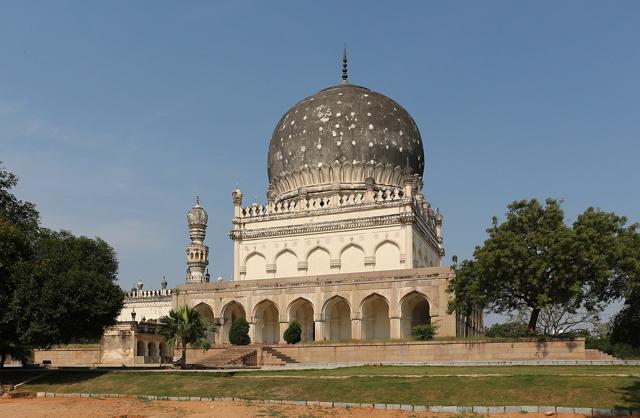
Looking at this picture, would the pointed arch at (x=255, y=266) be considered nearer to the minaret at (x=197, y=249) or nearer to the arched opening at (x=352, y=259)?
the arched opening at (x=352, y=259)


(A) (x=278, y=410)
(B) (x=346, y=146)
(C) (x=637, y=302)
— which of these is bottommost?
(A) (x=278, y=410)

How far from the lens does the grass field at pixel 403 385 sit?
59.8 feet

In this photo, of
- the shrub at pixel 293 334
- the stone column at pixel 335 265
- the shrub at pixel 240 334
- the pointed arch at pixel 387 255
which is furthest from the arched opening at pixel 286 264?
the shrub at pixel 293 334

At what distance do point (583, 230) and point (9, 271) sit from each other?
21.4 meters

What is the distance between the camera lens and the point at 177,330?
2953cm

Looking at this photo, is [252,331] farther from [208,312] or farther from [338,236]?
[338,236]

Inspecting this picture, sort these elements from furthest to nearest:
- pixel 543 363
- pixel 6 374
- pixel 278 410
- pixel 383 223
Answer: pixel 383 223
pixel 6 374
pixel 543 363
pixel 278 410

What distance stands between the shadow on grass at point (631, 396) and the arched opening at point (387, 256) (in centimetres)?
2249

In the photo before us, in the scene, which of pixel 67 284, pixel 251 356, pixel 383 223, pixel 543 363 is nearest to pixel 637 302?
pixel 543 363

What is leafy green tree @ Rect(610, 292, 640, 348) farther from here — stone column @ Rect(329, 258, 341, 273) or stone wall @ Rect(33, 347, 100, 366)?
stone wall @ Rect(33, 347, 100, 366)

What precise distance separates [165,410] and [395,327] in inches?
691

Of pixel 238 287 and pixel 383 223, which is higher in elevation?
pixel 383 223

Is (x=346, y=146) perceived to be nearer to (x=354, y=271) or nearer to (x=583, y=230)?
(x=354, y=271)

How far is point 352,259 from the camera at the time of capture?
137 ft
